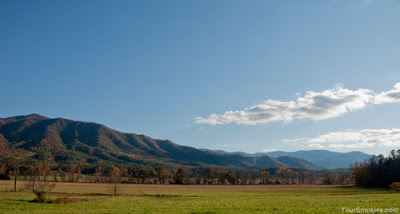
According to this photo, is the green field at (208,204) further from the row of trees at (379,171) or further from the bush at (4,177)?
the bush at (4,177)

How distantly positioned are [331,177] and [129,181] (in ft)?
367

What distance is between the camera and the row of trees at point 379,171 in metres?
104

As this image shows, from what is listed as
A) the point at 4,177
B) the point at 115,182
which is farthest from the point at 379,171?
the point at 4,177

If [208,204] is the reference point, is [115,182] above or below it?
below

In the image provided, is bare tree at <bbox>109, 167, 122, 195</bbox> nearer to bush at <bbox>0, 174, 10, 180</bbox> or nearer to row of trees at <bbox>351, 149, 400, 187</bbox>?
bush at <bbox>0, 174, 10, 180</bbox>

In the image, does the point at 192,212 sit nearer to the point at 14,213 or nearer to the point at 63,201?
the point at 14,213

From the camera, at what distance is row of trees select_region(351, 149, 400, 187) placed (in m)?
104

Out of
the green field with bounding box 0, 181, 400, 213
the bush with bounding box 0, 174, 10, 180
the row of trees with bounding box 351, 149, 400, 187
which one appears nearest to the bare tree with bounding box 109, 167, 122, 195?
the green field with bounding box 0, 181, 400, 213

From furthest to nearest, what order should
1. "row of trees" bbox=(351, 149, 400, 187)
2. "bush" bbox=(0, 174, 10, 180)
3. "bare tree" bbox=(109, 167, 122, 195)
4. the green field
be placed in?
"bush" bbox=(0, 174, 10, 180)
"row of trees" bbox=(351, 149, 400, 187)
"bare tree" bbox=(109, 167, 122, 195)
the green field

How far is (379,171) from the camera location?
→ 353 feet

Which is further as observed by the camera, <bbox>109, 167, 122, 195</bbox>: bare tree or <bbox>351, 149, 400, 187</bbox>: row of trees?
<bbox>351, 149, 400, 187</bbox>: row of trees

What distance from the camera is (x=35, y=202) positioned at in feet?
132

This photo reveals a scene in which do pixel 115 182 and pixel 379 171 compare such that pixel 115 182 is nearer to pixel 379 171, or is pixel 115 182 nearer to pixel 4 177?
pixel 4 177

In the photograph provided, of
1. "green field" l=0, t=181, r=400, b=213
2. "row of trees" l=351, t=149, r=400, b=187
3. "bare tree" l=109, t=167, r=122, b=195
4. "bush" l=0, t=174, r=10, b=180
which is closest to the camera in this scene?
"green field" l=0, t=181, r=400, b=213
